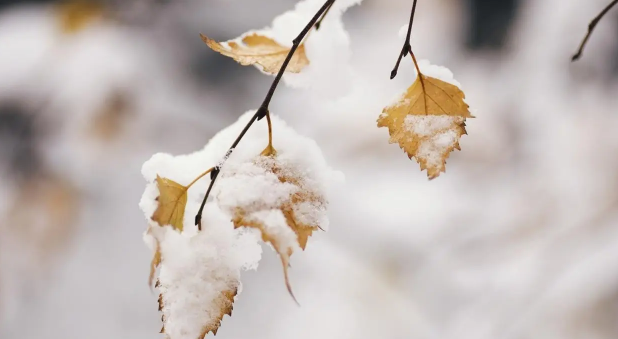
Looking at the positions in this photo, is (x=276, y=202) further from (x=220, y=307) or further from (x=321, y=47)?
(x=321, y=47)

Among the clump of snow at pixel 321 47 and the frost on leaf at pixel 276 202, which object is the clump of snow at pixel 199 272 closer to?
the frost on leaf at pixel 276 202

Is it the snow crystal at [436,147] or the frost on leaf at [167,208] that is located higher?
the snow crystal at [436,147]

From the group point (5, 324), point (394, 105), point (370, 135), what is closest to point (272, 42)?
point (394, 105)

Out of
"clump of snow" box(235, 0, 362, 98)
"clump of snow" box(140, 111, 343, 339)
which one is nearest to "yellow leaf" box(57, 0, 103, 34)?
"clump of snow" box(235, 0, 362, 98)

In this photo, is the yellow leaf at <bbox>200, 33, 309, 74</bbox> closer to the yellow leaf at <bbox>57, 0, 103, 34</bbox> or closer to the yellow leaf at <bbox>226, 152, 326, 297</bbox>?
the yellow leaf at <bbox>226, 152, 326, 297</bbox>

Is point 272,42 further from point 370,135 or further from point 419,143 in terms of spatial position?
point 370,135

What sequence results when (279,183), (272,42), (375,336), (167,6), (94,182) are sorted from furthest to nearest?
(167,6) → (94,182) → (375,336) → (272,42) → (279,183)

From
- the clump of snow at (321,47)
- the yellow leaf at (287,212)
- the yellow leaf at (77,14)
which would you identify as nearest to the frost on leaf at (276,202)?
the yellow leaf at (287,212)
